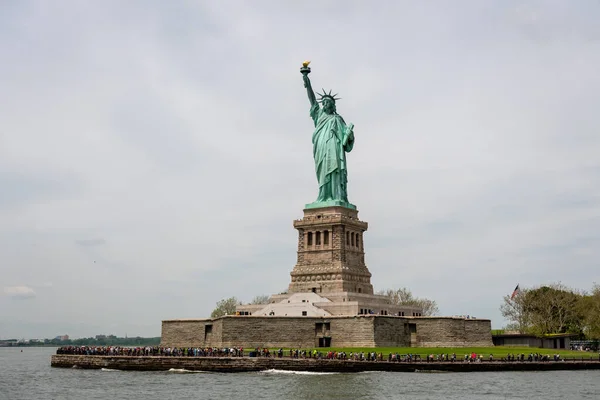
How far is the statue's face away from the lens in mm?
77438

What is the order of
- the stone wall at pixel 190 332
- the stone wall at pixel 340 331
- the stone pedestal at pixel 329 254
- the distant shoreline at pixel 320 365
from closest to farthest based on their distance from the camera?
the distant shoreline at pixel 320 365, the stone wall at pixel 340 331, the stone wall at pixel 190 332, the stone pedestal at pixel 329 254

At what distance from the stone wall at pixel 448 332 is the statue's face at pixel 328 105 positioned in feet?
75.5

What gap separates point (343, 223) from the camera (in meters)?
73.1

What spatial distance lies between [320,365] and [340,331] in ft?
31.4

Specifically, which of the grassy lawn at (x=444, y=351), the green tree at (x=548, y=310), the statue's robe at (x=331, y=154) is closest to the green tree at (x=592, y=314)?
the green tree at (x=548, y=310)

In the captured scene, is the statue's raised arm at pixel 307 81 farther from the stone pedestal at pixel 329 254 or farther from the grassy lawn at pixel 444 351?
the grassy lawn at pixel 444 351

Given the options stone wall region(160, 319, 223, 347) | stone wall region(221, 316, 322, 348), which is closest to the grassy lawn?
stone wall region(221, 316, 322, 348)

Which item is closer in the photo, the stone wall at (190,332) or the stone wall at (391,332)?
the stone wall at (391,332)

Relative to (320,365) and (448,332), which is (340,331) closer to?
(448,332)

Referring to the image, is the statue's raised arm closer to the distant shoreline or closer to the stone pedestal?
the stone pedestal

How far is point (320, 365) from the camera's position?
54406 millimetres

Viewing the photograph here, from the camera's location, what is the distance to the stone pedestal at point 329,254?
71.8m

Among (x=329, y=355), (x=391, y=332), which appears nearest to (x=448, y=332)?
(x=391, y=332)

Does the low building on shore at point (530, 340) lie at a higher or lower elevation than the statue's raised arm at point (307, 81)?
lower
